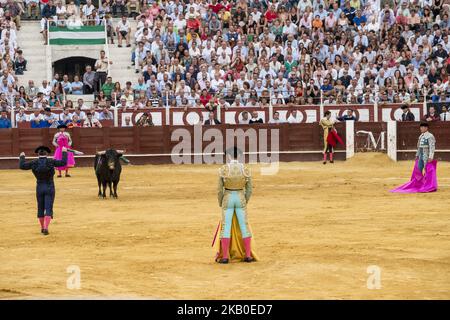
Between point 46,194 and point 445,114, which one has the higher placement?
point 445,114

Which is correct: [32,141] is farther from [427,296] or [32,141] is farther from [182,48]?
[427,296]

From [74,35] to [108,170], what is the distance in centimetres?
1174

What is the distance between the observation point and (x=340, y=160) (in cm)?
2861

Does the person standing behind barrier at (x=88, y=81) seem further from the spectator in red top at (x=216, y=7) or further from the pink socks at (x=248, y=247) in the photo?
the pink socks at (x=248, y=247)

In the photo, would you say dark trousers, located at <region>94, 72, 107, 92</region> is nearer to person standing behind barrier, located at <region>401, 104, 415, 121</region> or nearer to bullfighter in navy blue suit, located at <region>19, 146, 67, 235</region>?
person standing behind barrier, located at <region>401, 104, 415, 121</region>

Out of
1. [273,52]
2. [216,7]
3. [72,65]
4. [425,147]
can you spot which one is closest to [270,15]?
[216,7]

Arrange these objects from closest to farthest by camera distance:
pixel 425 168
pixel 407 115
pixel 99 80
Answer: pixel 425 168 < pixel 407 115 < pixel 99 80

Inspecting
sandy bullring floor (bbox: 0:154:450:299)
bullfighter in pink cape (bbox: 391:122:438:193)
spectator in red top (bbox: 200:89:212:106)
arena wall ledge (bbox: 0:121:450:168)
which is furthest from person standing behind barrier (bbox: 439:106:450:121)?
bullfighter in pink cape (bbox: 391:122:438:193)

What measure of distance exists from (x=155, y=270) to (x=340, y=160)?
1752 cm

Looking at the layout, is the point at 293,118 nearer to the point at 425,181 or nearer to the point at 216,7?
the point at 216,7

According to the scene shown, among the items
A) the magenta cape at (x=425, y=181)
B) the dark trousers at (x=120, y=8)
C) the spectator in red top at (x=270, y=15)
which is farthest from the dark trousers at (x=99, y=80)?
the magenta cape at (x=425, y=181)

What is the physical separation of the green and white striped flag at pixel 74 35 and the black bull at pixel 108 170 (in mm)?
11231

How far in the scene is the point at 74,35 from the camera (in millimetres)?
30734

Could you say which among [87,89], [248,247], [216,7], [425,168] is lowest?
[248,247]
